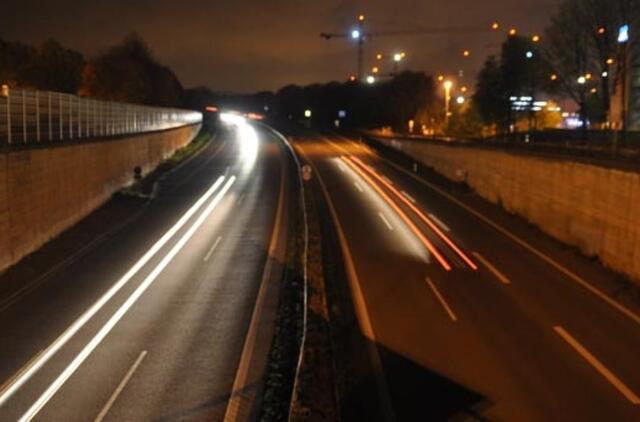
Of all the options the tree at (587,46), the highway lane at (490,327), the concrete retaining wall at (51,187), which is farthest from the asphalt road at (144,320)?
the tree at (587,46)

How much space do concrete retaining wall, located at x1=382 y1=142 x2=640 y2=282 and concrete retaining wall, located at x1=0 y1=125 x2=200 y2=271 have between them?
20053 mm

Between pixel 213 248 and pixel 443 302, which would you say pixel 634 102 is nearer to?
pixel 213 248

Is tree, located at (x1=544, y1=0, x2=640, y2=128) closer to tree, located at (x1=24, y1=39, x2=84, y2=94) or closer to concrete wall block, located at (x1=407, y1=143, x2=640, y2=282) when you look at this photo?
concrete wall block, located at (x1=407, y1=143, x2=640, y2=282)

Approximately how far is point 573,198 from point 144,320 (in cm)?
1877

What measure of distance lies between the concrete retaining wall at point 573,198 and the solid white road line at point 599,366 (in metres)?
6.34

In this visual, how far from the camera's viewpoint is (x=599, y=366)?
682 inches

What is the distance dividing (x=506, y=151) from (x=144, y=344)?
97.6 ft

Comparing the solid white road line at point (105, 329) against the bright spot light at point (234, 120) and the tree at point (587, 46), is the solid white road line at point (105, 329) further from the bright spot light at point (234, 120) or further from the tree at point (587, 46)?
the bright spot light at point (234, 120)

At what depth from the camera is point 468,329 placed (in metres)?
20.3

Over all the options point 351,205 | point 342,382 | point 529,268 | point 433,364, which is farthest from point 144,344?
point 351,205

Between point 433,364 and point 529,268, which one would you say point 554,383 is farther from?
point 529,268

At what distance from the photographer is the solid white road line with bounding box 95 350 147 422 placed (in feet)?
45.5

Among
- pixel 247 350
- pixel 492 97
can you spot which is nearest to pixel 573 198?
pixel 247 350

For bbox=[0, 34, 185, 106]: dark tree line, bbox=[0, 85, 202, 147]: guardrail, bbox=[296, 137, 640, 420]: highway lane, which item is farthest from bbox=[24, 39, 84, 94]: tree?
bbox=[296, 137, 640, 420]: highway lane
